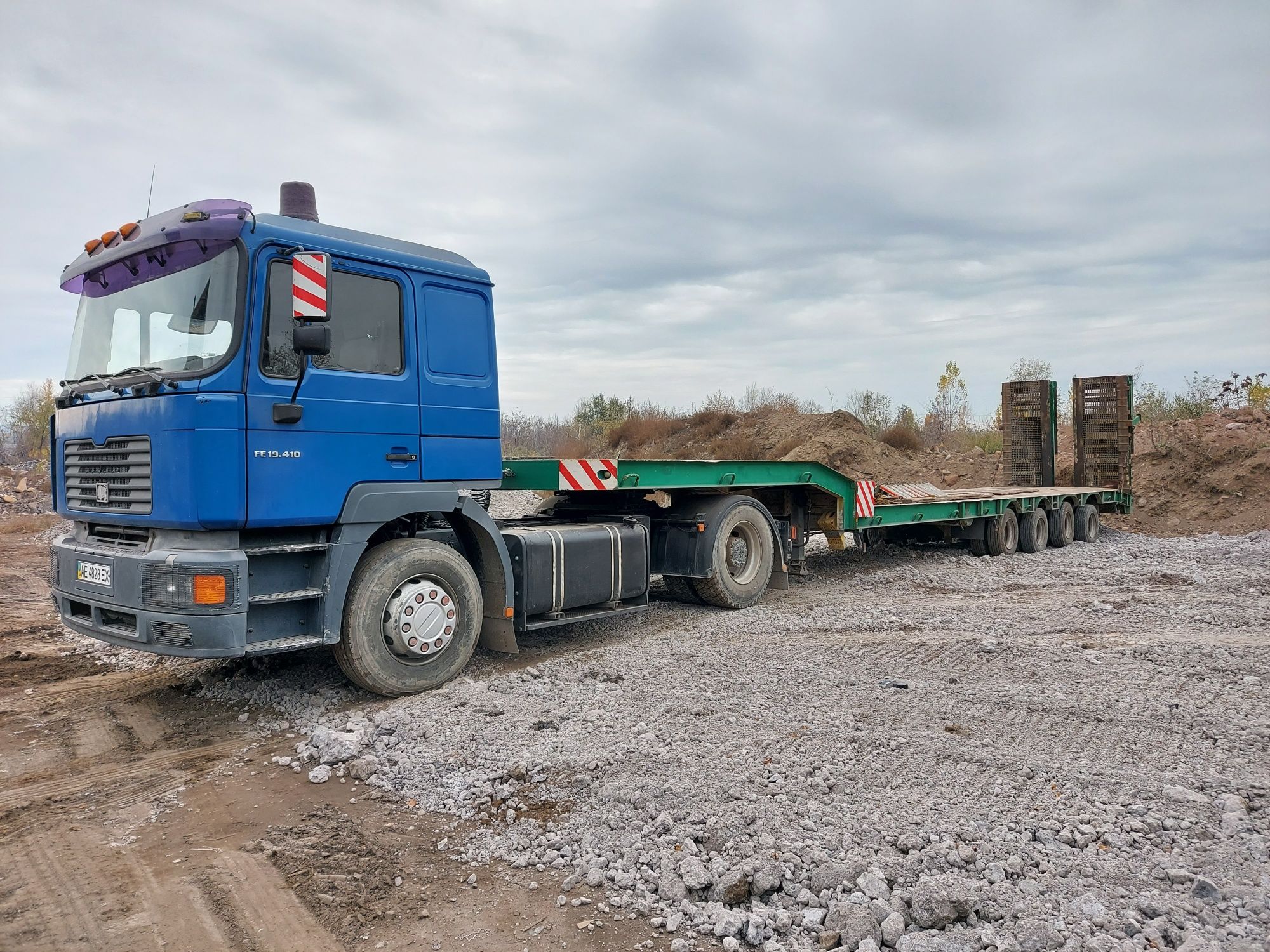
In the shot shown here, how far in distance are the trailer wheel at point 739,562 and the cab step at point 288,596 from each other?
4028 millimetres

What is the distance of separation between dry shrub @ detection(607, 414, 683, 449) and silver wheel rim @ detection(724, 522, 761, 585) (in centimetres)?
2230

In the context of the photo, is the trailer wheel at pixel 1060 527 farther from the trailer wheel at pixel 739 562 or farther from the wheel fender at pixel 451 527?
the wheel fender at pixel 451 527

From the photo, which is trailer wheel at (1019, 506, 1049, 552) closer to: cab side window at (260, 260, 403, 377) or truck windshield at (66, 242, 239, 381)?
cab side window at (260, 260, 403, 377)

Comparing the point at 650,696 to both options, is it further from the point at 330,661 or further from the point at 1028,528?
the point at 1028,528

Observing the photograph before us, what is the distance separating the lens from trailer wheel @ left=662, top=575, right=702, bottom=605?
8.58 metres

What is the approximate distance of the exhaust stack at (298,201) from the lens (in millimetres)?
5668

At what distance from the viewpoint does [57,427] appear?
5.67 meters

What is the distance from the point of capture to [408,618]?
17.9 ft

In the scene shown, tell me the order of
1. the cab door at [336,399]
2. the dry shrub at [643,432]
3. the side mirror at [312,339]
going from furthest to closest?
the dry shrub at [643,432], the cab door at [336,399], the side mirror at [312,339]

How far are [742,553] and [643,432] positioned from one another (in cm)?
2319

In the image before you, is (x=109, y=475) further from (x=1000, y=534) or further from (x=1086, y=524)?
(x=1086, y=524)

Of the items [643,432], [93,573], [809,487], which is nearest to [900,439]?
[643,432]

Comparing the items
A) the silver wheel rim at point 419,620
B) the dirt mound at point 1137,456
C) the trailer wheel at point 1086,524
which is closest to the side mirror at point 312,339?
the silver wheel rim at point 419,620

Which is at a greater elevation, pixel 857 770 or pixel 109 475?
pixel 109 475
